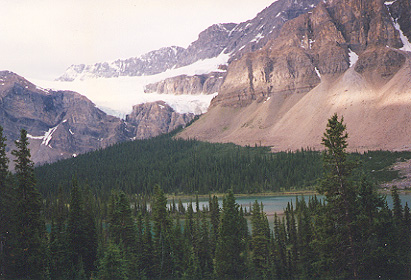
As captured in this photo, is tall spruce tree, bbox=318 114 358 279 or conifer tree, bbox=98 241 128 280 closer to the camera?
tall spruce tree, bbox=318 114 358 279

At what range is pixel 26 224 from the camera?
37.9 meters

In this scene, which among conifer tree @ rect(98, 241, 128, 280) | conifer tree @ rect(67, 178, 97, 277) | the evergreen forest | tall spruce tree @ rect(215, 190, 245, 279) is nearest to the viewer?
the evergreen forest

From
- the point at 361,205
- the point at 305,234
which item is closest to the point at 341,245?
the point at 361,205

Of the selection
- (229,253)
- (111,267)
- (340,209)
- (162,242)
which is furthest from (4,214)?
(340,209)

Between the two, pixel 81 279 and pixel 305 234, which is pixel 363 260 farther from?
pixel 81 279

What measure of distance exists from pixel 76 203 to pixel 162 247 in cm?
1182

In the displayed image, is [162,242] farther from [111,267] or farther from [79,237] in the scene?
[111,267]

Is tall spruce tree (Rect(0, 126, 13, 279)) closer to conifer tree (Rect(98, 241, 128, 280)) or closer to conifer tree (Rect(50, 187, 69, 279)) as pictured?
conifer tree (Rect(98, 241, 128, 280))

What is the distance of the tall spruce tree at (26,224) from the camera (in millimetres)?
36625

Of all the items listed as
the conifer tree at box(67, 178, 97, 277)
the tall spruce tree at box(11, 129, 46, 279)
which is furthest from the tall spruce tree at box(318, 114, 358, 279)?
the conifer tree at box(67, 178, 97, 277)

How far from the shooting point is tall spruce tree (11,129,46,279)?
36.6 m

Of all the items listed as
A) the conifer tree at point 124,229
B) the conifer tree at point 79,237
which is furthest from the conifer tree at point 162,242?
the conifer tree at point 79,237

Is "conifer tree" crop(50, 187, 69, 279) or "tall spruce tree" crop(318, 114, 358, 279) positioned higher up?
"tall spruce tree" crop(318, 114, 358, 279)

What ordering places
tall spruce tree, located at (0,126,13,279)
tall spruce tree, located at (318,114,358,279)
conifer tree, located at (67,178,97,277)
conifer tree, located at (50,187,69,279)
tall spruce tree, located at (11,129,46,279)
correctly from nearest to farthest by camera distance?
tall spruce tree, located at (318,114,358,279), tall spruce tree, located at (0,126,13,279), tall spruce tree, located at (11,129,46,279), conifer tree, located at (50,187,69,279), conifer tree, located at (67,178,97,277)
